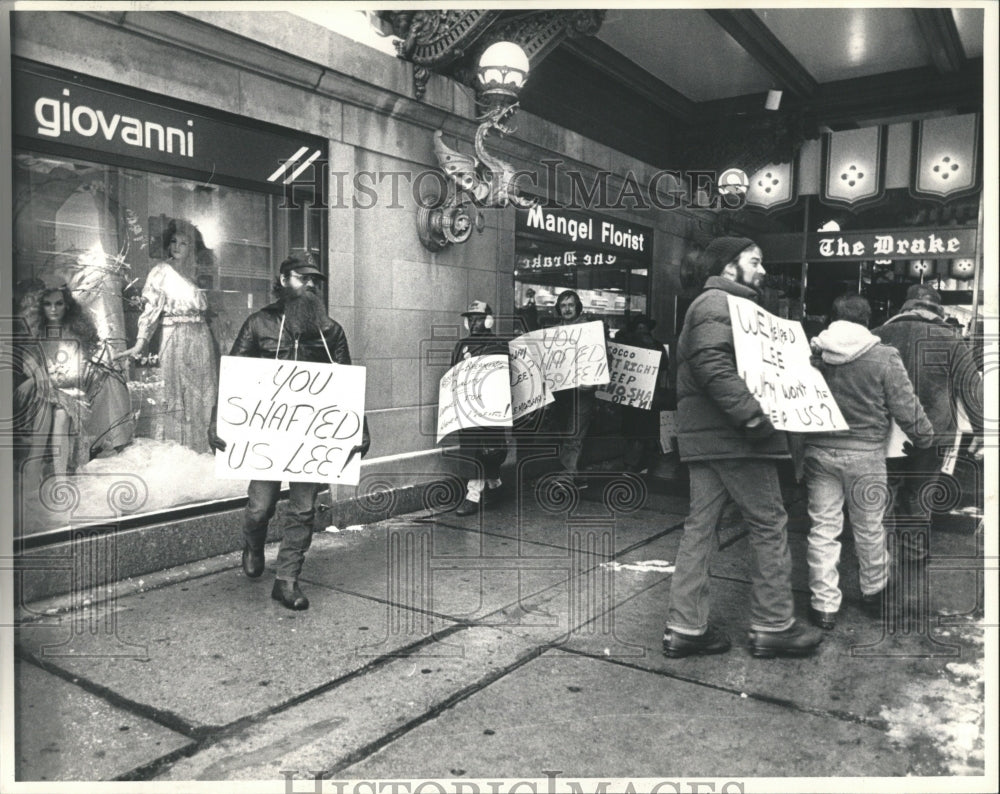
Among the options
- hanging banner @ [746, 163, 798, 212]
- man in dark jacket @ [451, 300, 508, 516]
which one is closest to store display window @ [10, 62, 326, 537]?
man in dark jacket @ [451, 300, 508, 516]

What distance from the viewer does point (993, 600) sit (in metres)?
2.89

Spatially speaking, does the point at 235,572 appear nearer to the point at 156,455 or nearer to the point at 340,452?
the point at 156,455

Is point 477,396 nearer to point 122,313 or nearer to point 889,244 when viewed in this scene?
point 122,313

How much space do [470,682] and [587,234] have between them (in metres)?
6.70

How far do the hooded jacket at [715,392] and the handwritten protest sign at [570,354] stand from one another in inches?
143

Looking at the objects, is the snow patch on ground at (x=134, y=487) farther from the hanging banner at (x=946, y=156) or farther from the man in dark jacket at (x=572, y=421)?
the hanging banner at (x=946, y=156)

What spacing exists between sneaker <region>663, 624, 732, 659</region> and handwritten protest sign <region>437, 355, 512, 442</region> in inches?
123

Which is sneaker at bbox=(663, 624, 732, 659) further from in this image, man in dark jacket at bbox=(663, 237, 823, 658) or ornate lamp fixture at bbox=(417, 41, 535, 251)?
ornate lamp fixture at bbox=(417, 41, 535, 251)

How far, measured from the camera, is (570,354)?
798 centimetres

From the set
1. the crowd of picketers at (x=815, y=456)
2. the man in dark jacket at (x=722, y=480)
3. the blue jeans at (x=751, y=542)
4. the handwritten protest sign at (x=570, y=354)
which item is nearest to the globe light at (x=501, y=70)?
the handwritten protest sign at (x=570, y=354)

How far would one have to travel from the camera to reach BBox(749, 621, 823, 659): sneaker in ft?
14.0

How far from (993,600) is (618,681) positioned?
1697 millimetres

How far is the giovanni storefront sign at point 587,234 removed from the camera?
8.91m

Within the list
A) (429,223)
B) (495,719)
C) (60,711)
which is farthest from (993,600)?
(429,223)
